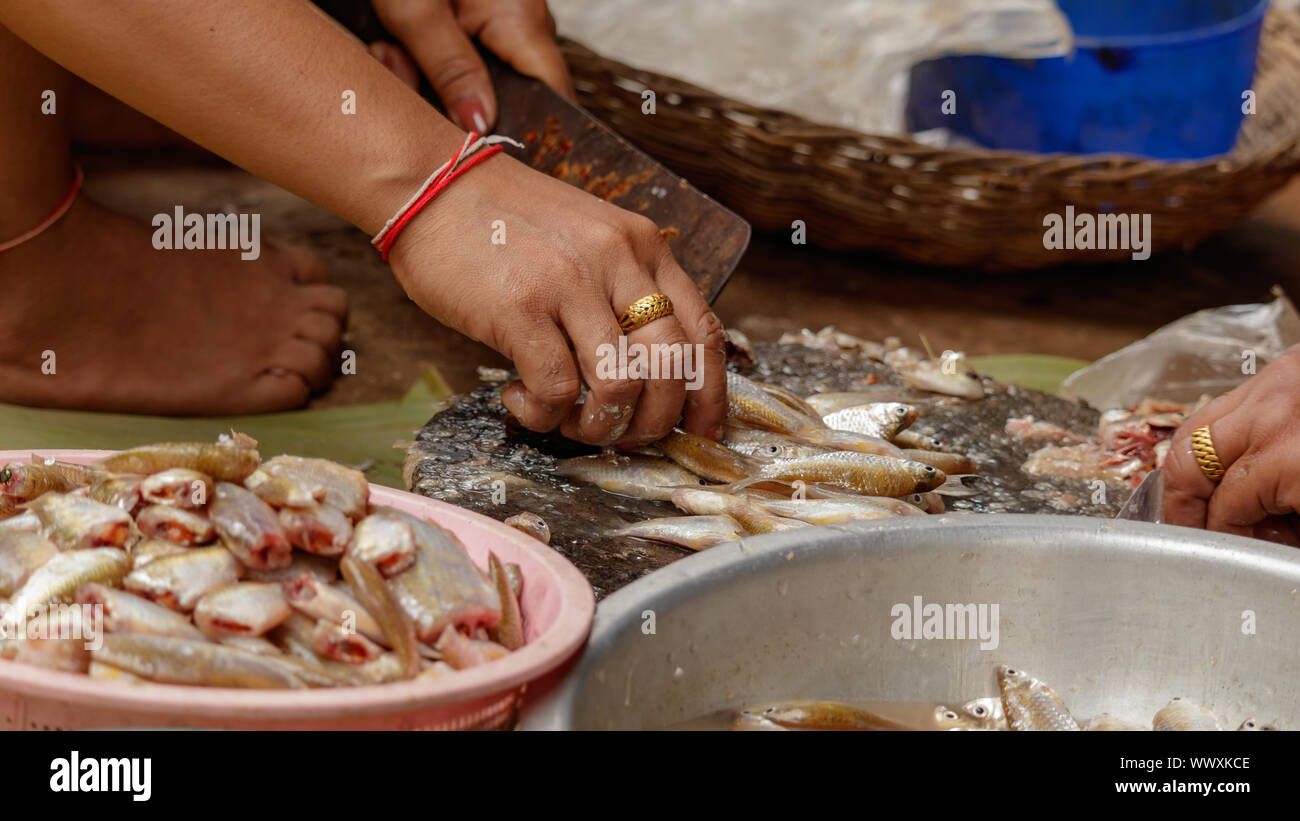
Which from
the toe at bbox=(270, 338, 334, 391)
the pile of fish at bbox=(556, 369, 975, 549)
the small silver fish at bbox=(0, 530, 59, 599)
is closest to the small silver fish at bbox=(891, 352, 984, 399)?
the pile of fish at bbox=(556, 369, 975, 549)

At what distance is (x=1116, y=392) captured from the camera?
2627 millimetres

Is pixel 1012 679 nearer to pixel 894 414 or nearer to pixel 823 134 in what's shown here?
pixel 894 414

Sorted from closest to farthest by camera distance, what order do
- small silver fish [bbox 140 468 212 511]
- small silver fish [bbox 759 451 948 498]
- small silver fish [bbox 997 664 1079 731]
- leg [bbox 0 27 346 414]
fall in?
small silver fish [bbox 140 468 212 511]
small silver fish [bbox 997 664 1079 731]
small silver fish [bbox 759 451 948 498]
leg [bbox 0 27 346 414]

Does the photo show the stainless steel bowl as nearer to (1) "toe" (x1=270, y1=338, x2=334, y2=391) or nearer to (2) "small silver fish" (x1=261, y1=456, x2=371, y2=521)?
(2) "small silver fish" (x1=261, y1=456, x2=371, y2=521)

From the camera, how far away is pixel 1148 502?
1.70 meters

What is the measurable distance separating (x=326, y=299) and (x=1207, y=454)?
204 centimetres

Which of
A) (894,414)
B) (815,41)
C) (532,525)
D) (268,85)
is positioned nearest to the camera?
(532,525)

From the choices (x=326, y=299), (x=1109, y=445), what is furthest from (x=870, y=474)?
(x=326, y=299)

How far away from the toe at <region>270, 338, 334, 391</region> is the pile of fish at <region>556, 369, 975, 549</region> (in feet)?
3.76

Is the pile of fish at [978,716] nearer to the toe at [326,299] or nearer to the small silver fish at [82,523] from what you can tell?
the small silver fish at [82,523]

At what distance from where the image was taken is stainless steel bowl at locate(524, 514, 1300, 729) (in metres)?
1.24

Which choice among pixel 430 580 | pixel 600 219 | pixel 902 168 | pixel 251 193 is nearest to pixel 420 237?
pixel 600 219

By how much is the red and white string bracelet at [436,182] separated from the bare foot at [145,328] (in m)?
1.06
